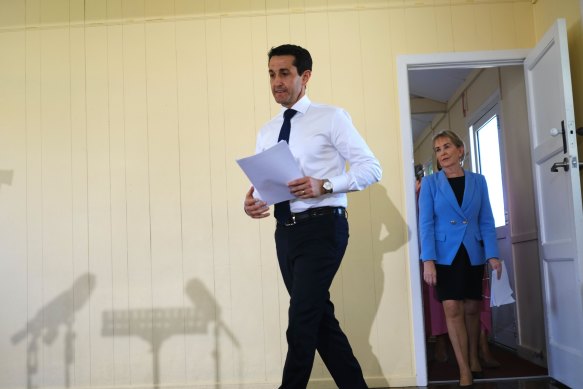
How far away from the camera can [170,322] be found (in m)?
3.64

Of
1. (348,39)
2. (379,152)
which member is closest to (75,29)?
(348,39)

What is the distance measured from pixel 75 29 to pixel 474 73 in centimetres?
341

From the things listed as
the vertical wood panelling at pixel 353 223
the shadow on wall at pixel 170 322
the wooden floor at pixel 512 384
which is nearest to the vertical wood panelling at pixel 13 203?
the shadow on wall at pixel 170 322

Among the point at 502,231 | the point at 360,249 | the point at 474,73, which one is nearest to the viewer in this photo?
the point at 360,249

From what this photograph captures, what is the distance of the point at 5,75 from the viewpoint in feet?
12.7

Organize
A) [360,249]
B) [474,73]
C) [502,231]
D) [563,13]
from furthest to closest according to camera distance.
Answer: [474,73] → [502,231] → [360,249] → [563,13]

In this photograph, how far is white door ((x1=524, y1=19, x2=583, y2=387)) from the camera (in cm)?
303

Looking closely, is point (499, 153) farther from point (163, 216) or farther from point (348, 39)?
point (163, 216)

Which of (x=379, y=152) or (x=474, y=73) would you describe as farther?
(x=474, y=73)

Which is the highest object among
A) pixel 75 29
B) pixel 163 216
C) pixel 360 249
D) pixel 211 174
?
pixel 75 29

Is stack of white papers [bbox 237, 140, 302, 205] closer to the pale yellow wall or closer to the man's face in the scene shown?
the man's face

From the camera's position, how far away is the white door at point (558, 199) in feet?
9.94

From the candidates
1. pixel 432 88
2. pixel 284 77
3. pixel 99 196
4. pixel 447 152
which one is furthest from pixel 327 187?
pixel 432 88

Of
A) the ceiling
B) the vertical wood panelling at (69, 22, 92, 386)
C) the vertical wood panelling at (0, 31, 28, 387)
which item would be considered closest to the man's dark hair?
the vertical wood panelling at (69, 22, 92, 386)
